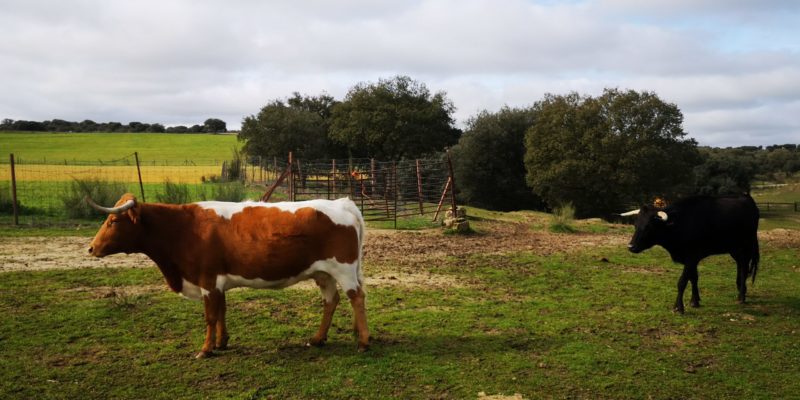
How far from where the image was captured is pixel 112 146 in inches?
2876

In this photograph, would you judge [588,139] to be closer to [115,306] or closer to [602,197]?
[602,197]

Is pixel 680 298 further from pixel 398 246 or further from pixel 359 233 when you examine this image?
pixel 398 246

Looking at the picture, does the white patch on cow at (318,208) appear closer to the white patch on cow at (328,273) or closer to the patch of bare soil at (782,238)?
the white patch on cow at (328,273)

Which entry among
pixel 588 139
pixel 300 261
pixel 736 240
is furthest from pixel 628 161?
pixel 300 261

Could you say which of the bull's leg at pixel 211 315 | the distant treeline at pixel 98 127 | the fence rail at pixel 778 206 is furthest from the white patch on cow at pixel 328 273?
the distant treeline at pixel 98 127

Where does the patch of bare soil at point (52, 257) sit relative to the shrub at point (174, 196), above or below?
below

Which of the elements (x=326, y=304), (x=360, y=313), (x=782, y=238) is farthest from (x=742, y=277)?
(x=782, y=238)

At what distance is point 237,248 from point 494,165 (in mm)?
37377

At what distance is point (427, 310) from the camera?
788cm

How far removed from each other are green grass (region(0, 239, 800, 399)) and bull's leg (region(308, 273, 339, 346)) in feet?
0.50

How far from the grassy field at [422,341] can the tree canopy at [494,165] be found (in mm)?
31707

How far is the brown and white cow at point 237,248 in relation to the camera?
238 inches

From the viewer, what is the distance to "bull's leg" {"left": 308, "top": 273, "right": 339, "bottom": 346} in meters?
6.30

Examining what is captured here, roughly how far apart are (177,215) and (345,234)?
78.5 inches
